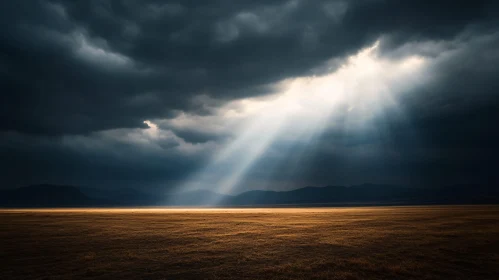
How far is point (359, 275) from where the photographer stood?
22.2m

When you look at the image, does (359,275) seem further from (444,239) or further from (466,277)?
(444,239)

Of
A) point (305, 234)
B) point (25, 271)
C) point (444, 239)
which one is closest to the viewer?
point (25, 271)

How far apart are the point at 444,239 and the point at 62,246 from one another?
146ft

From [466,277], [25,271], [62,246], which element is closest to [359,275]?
[466,277]

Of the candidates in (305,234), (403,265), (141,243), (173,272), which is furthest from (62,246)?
(403,265)

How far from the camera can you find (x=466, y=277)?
2212 cm

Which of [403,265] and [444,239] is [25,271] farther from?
[444,239]

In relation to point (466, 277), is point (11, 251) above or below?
above

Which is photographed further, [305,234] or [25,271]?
[305,234]

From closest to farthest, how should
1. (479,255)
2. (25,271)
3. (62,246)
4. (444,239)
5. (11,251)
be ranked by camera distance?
(25,271) < (479,255) < (11,251) < (62,246) < (444,239)

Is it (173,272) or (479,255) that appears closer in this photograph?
(173,272)

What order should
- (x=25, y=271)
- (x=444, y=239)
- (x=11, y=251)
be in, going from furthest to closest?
(x=444, y=239) < (x=11, y=251) < (x=25, y=271)

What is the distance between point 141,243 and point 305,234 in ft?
70.7

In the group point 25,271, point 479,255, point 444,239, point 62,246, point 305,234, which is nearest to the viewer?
point 25,271
